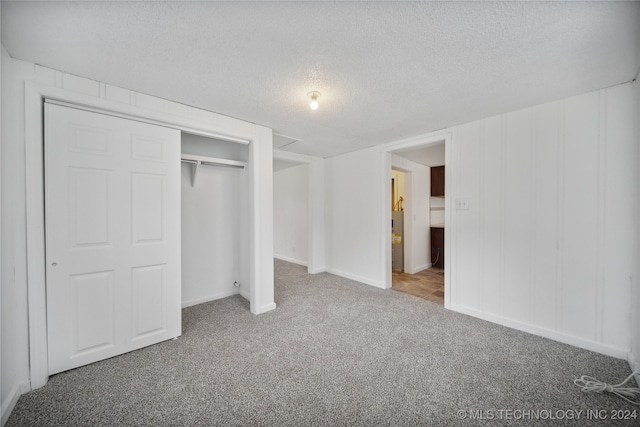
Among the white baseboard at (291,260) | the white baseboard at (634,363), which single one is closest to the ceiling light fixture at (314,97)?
the white baseboard at (634,363)

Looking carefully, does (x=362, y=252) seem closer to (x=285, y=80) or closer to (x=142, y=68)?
(x=285, y=80)

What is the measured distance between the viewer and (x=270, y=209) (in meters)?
3.03

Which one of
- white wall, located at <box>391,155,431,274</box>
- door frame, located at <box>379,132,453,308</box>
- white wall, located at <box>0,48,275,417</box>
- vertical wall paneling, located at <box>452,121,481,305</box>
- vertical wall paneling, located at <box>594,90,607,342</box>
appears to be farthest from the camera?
white wall, located at <box>391,155,431,274</box>

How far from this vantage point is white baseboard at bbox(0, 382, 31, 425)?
4.64 ft

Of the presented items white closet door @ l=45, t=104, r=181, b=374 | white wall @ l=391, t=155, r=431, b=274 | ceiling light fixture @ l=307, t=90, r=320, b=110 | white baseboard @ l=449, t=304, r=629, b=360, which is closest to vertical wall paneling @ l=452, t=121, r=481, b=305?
white baseboard @ l=449, t=304, r=629, b=360

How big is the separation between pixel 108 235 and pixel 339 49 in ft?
7.63

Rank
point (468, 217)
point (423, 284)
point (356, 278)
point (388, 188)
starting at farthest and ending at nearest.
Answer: point (356, 278) → point (423, 284) → point (388, 188) → point (468, 217)

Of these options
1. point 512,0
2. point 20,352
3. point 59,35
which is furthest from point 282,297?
point 512,0

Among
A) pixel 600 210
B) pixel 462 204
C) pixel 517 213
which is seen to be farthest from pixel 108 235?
pixel 600 210

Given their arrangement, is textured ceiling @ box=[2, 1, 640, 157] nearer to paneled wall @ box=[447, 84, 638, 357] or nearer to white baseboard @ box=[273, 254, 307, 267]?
paneled wall @ box=[447, 84, 638, 357]

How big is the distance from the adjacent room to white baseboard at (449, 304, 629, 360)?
0.7 inches

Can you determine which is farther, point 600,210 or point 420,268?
point 420,268

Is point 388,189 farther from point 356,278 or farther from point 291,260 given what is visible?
point 291,260

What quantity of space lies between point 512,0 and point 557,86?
132 centimetres
